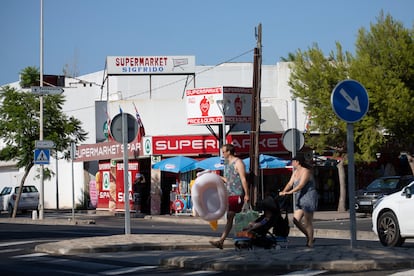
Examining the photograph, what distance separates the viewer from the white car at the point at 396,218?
15761mm

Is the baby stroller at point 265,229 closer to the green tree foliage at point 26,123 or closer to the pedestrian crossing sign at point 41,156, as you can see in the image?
the pedestrian crossing sign at point 41,156

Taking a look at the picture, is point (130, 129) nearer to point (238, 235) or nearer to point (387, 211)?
point (238, 235)

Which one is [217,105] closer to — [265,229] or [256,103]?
[256,103]

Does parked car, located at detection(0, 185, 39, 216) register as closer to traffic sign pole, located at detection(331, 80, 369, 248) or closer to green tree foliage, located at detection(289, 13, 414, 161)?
green tree foliage, located at detection(289, 13, 414, 161)

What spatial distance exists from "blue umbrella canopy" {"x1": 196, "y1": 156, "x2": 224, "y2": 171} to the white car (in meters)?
19.6

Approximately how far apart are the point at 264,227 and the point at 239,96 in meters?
27.0

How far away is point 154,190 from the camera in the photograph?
4062cm

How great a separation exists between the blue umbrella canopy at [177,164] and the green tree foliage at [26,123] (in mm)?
4893

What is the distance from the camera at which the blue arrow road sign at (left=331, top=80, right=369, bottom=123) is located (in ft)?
41.2

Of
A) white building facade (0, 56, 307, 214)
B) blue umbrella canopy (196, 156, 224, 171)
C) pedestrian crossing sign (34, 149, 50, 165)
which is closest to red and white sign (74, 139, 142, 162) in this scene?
white building facade (0, 56, 307, 214)

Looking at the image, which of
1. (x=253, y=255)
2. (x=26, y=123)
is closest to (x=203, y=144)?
(x=26, y=123)

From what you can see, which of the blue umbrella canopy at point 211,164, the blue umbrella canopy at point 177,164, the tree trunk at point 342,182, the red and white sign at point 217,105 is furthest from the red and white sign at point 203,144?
the tree trunk at point 342,182

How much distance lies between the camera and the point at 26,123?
130ft

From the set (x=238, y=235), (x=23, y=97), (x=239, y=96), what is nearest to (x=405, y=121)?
(x=239, y=96)
